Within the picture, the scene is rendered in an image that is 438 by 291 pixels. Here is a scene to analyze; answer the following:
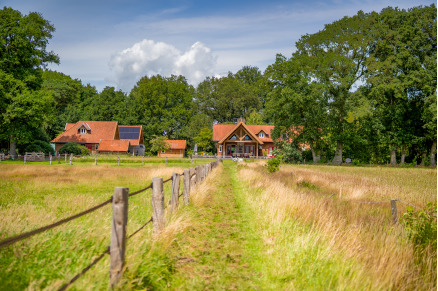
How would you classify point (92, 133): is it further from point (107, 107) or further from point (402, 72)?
point (402, 72)

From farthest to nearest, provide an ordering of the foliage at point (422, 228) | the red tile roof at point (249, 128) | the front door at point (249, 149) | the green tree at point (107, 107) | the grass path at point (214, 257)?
1. the green tree at point (107, 107)
2. the red tile roof at point (249, 128)
3. the front door at point (249, 149)
4. the foliage at point (422, 228)
5. the grass path at point (214, 257)

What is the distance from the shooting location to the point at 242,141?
51875 millimetres

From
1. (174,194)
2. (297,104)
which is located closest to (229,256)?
(174,194)

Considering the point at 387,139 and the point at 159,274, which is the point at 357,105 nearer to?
the point at 387,139

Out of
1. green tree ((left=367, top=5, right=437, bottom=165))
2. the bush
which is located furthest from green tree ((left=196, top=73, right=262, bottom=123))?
the bush

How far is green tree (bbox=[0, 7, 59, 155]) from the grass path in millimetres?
32847

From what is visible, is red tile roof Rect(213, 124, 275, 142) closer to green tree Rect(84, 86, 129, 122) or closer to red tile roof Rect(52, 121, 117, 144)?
red tile roof Rect(52, 121, 117, 144)

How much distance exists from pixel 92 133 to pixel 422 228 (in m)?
54.7

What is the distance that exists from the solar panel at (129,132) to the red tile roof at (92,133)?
438cm

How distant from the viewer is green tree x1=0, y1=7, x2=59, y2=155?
3238cm

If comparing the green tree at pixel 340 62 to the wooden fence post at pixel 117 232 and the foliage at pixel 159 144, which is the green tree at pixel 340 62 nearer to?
the foliage at pixel 159 144

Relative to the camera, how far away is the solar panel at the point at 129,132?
59438 mm

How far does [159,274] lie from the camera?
4.23 meters

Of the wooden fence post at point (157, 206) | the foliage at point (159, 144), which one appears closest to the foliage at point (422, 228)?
the wooden fence post at point (157, 206)
